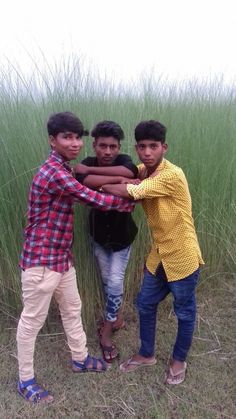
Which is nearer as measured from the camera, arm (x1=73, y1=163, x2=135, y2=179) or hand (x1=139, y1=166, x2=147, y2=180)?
arm (x1=73, y1=163, x2=135, y2=179)

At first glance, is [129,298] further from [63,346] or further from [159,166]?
[159,166]

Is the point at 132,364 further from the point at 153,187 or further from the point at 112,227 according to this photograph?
the point at 153,187

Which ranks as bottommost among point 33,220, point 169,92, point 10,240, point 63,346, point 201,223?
point 63,346

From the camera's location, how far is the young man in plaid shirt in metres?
1.53

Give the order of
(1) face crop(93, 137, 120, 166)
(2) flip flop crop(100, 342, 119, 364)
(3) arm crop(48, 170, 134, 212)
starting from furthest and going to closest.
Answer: (2) flip flop crop(100, 342, 119, 364), (1) face crop(93, 137, 120, 166), (3) arm crop(48, 170, 134, 212)

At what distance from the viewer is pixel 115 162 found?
1803 mm

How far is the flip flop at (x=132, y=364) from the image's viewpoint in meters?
2.03

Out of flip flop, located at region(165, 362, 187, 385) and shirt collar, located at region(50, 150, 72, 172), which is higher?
shirt collar, located at region(50, 150, 72, 172)

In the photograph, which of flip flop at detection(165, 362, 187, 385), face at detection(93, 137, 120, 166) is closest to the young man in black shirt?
face at detection(93, 137, 120, 166)

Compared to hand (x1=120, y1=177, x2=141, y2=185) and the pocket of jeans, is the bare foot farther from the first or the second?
hand (x1=120, y1=177, x2=141, y2=185)

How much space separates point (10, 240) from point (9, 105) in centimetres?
85

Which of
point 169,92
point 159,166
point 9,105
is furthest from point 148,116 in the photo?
point 159,166

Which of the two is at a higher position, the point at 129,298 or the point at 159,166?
the point at 159,166

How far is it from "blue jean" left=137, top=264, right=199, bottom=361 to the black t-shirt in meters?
0.21
